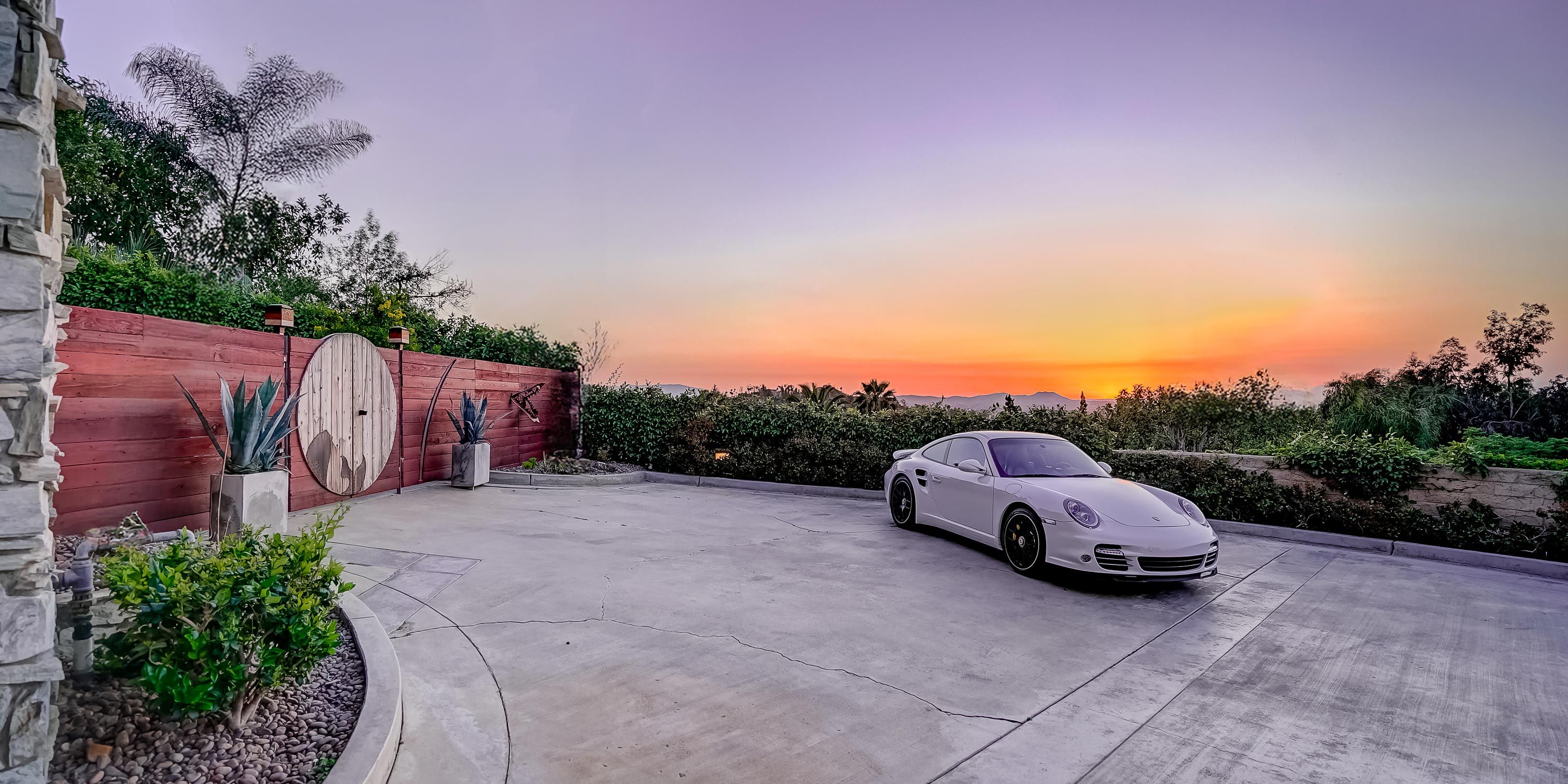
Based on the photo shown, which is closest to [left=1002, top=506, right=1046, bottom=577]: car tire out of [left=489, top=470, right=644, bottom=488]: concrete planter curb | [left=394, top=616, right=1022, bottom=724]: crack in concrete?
[left=394, top=616, right=1022, bottom=724]: crack in concrete

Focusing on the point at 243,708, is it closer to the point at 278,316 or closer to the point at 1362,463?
the point at 278,316

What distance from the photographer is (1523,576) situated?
623 cm

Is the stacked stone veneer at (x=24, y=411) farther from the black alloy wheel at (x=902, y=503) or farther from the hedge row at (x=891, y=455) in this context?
the hedge row at (x=891, y=455)

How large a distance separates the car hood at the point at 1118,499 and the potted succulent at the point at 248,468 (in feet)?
22.4

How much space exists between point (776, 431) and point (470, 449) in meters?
4.95

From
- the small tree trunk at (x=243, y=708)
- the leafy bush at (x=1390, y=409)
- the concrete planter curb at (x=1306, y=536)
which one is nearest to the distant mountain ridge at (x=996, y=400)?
the leafy bush at (x=1390, y=409)

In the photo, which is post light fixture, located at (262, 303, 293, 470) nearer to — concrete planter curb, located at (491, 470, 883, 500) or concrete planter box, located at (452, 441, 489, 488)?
concrete planter box, located at (452, 441, 489, 488)

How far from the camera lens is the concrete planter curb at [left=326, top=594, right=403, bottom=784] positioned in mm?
2242

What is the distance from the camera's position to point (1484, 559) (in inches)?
264

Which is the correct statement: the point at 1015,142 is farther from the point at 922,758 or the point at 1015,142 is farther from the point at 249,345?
the point at 249,345

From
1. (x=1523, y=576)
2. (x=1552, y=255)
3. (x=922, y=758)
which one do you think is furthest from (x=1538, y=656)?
(x=1552, y=255)

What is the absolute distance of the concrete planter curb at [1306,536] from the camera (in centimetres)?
729

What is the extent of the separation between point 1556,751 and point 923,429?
7.97 metres

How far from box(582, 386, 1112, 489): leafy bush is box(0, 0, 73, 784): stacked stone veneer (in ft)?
31.1
